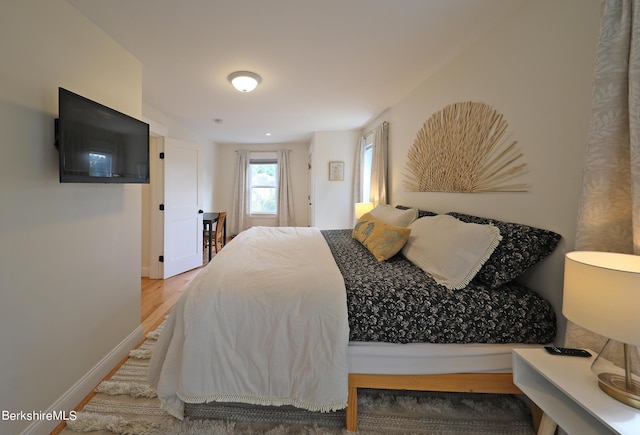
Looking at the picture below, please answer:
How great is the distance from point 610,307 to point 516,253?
1.94ft

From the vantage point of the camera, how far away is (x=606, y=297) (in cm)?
81

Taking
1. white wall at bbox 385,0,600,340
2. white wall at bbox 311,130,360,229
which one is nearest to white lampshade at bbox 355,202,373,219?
white wall at bbox 311,130,360,229

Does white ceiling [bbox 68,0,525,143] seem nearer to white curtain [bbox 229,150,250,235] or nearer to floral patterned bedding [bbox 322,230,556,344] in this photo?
floral patterned bedding [bbox 322,230,556,344]

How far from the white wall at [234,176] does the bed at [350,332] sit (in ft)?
15.9

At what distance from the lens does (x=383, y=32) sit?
71.7 inches

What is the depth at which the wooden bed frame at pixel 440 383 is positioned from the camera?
1346mm

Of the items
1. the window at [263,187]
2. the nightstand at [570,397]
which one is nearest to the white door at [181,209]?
the window at [263,187]

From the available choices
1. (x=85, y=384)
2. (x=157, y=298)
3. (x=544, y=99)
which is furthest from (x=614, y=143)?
(x=157, y=298)

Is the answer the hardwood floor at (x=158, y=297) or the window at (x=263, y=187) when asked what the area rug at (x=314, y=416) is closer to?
the hardwood floor at (x=158, y=297)

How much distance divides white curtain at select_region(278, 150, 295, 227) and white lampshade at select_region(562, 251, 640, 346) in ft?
18.1

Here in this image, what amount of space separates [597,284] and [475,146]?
1390 mm

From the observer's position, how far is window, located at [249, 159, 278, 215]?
6363 millimetres

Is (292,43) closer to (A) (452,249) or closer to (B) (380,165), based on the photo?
(A) (452,249)

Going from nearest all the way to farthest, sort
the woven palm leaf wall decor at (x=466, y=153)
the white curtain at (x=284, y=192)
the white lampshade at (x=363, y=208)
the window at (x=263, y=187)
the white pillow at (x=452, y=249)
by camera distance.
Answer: the white pillow at (x=452, y=249) < the woven palm leaf wall decor at (x=466, y=153) < the white lampshade at (x=363, y=208) < the white curtain at (x=284, y=192) < the window at (x=263, y=187)
